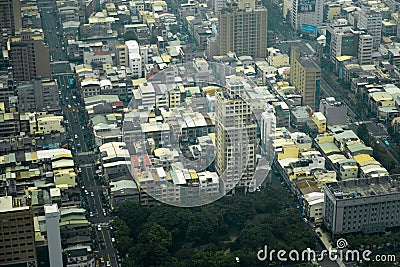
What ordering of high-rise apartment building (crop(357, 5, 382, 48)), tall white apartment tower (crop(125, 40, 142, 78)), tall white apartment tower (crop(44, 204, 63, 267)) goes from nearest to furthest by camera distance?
tall white apartment tower (crop(44, 204, 63, 267)) < tall white apartment tower (crop(125, 40, 142, 78)) < high-rise apartment building (crop(357, 5, 382, 48))

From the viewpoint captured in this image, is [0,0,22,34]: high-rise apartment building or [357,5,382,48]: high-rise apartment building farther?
[357,5,382,48]: high-rise apartment building

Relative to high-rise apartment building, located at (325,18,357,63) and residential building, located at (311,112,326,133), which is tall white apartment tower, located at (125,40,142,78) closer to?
residential building, located at (311,112,326,133)

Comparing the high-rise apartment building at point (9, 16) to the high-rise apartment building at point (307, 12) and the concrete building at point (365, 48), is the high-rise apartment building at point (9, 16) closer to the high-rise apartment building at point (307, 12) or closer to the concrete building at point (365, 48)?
the high-rise apartment building at point (307, 12)

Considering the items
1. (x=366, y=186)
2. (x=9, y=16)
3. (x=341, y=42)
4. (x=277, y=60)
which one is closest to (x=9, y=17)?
(x=9, y=16)

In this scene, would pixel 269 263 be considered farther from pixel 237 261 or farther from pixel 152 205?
pixel 152 205

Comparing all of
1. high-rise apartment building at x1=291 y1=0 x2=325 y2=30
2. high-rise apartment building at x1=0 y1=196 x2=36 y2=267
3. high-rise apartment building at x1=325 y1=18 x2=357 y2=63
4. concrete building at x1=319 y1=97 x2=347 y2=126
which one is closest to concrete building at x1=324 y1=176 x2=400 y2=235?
concrete building at x1=319 y1=97 x2=347 y2=126

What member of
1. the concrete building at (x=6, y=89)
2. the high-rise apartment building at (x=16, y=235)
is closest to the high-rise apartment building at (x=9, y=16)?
the concrete building at (x=6, y=89)

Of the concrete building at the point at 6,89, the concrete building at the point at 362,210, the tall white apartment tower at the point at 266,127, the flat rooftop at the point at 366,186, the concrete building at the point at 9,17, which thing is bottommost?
the concrete building at the point at 362,210
